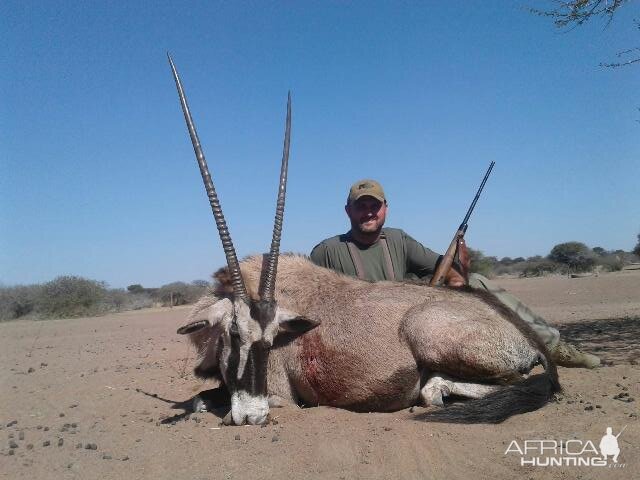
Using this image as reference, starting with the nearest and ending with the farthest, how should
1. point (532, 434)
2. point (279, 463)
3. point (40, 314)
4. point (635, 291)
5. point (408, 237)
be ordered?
point (279, 463)
point (532, 434)
point (408, 237)
point (635, 291)
point (40, 314)

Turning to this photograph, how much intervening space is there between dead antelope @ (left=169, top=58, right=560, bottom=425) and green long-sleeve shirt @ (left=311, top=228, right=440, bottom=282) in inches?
48.4

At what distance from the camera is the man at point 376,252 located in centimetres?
625

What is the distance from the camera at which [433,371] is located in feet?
14.9

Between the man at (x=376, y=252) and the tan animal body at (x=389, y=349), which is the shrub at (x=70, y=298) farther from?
the tan animal body at (x=389, y=349)

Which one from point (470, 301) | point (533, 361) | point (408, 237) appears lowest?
point (533, 361)

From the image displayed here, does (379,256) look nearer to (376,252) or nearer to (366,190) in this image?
(376,252)

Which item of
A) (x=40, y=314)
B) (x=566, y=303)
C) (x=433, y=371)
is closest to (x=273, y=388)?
(x=433, y=371)

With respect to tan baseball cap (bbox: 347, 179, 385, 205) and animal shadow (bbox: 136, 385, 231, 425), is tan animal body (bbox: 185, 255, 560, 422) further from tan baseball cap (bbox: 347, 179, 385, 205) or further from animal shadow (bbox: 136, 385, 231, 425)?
tan baseball cap (bbox: 347, 179, 385, 205)

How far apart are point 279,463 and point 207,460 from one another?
473 millimetres

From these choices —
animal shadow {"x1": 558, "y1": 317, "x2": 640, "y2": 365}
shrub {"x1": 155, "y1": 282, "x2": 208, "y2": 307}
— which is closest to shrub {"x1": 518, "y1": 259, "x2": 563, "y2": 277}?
shrub {"x1": 155, "y1": 282, "x2": 208, "y2": 307}

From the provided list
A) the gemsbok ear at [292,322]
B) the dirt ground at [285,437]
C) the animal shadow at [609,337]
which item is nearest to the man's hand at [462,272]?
the dirt ground at [285,437]

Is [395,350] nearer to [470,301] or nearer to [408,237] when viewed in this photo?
[470,301]

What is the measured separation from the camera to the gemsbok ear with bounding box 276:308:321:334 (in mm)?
4625

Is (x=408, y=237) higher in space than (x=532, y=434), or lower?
higher
